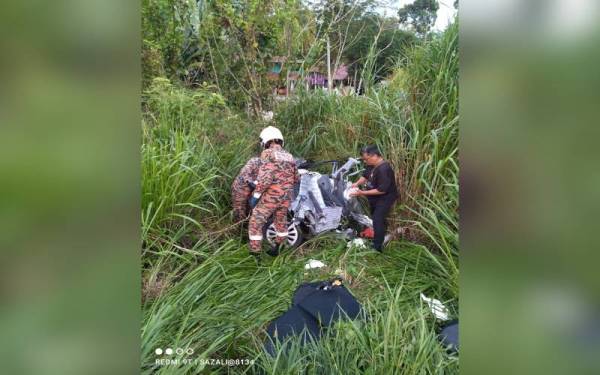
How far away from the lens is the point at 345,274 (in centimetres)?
192

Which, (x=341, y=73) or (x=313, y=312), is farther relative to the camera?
(x=341, y=73)

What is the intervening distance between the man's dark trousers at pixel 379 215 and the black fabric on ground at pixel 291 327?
0.49m

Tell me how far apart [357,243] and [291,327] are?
1.71ft

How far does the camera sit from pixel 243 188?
1.94m

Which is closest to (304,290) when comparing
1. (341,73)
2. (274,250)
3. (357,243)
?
(274,250)

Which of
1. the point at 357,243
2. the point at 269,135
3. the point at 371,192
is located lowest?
the point at 357,243

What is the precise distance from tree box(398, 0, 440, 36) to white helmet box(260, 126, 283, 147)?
81 centimetres

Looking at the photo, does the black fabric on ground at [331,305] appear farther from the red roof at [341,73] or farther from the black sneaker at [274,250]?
the red roof at [341,73]

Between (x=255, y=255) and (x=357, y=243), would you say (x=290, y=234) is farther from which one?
(x=357, y=243)

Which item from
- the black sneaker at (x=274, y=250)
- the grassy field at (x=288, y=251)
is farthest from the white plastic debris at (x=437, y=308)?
the black sneaker at (x=274, y=250)

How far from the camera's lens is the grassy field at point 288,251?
5.98ft

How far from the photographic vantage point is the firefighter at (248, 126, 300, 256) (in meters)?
1.90
